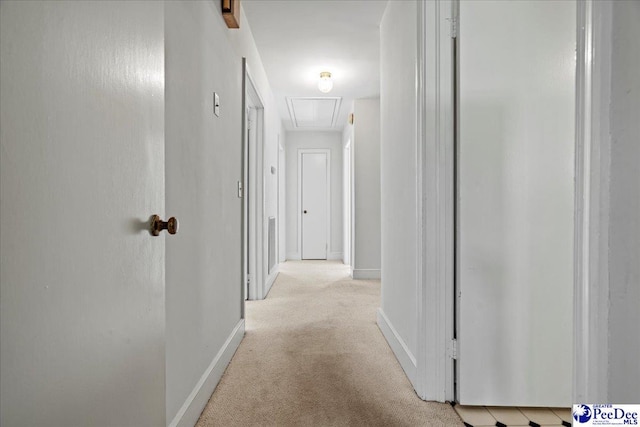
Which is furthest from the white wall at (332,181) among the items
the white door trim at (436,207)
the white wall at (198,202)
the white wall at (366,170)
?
the white door trim at (436,207)

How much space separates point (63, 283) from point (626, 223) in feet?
3.31

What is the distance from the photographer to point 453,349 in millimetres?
1738

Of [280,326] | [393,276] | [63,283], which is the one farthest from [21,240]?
[280,326]

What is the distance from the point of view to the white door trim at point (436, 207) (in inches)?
68.1

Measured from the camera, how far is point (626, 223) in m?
0.76

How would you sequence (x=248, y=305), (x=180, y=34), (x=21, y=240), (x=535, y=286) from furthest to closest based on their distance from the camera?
(x=248, y=305), (x=535, y=286), (x=180, y=34), (x=21, y=240)

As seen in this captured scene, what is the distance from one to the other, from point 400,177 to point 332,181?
4.82 meters

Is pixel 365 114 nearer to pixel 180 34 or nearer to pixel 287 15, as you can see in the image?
pixel 287 15

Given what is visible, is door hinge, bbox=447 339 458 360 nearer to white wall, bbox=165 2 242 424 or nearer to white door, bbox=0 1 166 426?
white wall, bbox=165 2 242 424

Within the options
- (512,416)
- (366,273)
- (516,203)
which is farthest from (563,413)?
(366,273)

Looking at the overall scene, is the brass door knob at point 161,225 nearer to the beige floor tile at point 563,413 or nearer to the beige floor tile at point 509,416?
the beige floor tile at point 509,416

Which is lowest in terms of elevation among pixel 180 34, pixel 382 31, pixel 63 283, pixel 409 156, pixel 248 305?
pixel 248 305

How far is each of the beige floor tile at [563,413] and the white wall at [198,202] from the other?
5.02 ft
